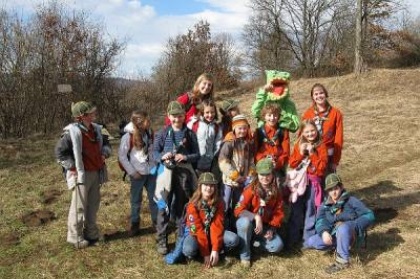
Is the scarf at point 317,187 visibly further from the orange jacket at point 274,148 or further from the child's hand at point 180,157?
the child's hand at point 180,157

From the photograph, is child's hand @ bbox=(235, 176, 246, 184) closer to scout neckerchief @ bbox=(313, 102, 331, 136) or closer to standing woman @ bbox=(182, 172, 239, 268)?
standing woman @ bbox=(182, 172, 239, 268)

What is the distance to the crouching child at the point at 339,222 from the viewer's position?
464cm

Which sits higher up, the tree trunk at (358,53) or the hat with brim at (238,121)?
the tree trunk at (358,53)

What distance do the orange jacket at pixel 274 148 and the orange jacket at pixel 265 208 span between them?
46cm

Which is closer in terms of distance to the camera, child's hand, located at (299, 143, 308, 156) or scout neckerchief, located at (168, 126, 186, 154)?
scout neckerchief, located at (168, 126, 186, 154)

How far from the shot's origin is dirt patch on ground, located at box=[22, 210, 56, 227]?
6.23m

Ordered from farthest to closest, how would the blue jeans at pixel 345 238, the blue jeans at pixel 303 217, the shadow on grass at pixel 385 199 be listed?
the shadow on grass at pixel 385 199, the blue jeans at pixel 303 217, the blue jeans at pixel 345 238

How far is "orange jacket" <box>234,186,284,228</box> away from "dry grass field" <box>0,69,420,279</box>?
1.32 ft

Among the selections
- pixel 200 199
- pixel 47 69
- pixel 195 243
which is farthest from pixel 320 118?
pixel 47 69

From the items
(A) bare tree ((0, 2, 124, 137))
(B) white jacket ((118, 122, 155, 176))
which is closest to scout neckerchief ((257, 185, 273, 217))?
(B) white jacket ((118, 122, 155, 176))

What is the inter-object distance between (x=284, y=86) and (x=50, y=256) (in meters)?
3.20

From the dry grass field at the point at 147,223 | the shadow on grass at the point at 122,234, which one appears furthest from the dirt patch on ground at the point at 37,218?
the shadow on grass at the point at 122,234

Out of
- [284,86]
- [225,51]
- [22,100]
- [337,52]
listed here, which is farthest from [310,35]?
[284,86]

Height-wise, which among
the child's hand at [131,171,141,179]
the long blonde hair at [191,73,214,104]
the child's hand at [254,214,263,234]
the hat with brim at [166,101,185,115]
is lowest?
the child's hand at [254,214,263,234]
